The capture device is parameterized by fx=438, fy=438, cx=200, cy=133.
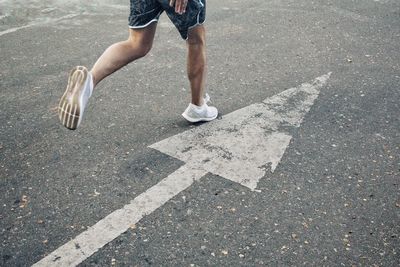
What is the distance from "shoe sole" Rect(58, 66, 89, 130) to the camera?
2.99m

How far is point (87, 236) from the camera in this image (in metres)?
2.48

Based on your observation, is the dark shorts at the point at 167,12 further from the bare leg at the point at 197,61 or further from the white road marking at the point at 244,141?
the white road marking at the point at 244,141

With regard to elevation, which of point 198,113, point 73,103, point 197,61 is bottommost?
point 198,113

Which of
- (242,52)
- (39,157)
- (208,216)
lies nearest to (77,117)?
(39,157)

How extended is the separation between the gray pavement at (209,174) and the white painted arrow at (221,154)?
0.06m

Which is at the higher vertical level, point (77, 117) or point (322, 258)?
point (77, 117)

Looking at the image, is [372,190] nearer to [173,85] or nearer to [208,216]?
[208,216]

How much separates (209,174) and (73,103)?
1.05m

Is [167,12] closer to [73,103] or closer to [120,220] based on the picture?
[73,103]

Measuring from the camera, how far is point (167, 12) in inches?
125

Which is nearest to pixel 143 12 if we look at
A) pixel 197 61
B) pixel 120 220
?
pixel 197 61

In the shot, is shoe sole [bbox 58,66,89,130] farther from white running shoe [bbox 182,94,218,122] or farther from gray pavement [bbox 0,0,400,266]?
white running shoe [bbox 182,94,218,122]

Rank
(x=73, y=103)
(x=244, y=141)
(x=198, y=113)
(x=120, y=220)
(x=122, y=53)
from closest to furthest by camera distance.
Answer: (x=120, y=220)
(x=73, y=103)
(x=122, y=53)
(x=244, y=141)
(x=198, y=113)

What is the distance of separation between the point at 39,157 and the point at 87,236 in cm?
98
